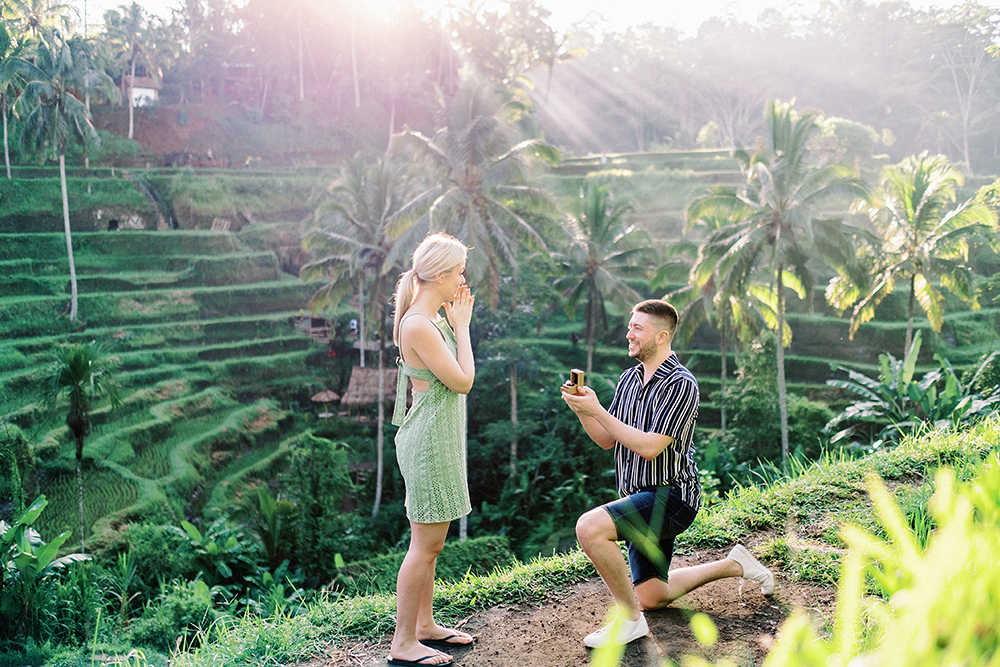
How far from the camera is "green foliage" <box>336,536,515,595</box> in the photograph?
388 inches

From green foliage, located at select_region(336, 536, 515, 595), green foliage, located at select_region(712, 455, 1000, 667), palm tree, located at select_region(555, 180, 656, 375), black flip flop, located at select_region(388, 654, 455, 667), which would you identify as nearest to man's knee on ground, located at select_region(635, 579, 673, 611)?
black flip flop, located at select_region(388, 654, 455, 667)

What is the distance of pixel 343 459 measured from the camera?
50.2ft

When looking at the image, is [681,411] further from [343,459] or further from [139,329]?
[139,329]

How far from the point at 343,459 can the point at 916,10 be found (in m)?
41.7

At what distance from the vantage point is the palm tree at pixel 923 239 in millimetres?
15633

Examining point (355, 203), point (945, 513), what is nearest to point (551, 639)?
point (945, 513)

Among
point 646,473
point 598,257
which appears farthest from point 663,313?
point 598,257

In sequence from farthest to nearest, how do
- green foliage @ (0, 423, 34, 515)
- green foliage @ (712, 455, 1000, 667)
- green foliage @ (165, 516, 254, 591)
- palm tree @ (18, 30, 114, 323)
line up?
palm tree @ (18, 30, 114, 323) → green foliage @ (165, 516, 254, 591) → green foliage @ (0, 423, 34, 515) → green foliage @ (712, 455, 1000, 667)

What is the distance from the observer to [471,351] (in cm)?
281

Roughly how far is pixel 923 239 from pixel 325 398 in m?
16.7

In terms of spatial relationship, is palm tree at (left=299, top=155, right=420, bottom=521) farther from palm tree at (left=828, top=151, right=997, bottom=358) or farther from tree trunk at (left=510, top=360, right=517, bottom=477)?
palm tree at (left=828, top=151, right=997, bottom=358)

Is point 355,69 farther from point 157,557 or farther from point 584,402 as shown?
point 584,402

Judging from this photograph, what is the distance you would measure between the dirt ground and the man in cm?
10

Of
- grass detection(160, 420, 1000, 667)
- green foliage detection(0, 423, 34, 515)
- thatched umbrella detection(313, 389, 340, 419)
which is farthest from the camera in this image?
thatched umbrella detection(313, 389, 340, 419)
